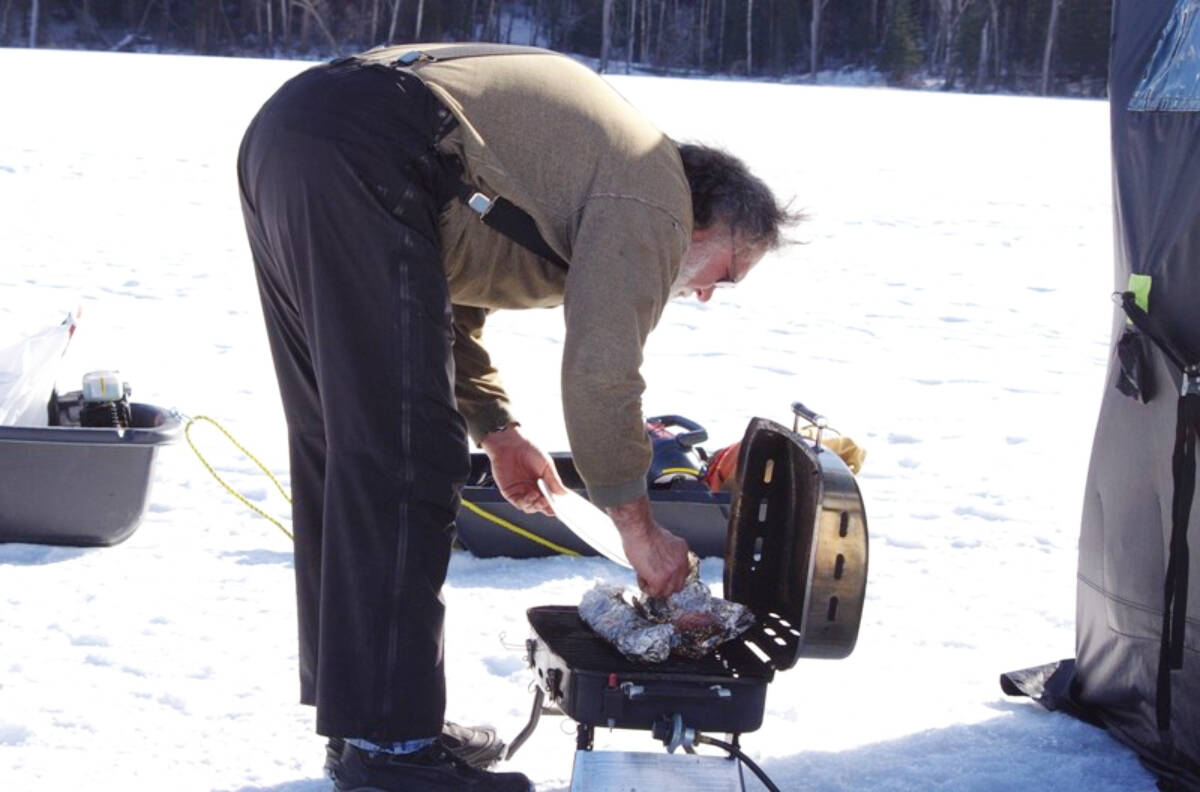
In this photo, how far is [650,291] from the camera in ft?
6.64

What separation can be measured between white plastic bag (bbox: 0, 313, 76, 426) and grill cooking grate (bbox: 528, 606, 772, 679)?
154cm

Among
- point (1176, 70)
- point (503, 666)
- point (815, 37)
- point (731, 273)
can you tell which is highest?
point (815, 37)

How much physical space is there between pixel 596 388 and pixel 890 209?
35.5ft

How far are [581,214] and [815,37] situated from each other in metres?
52.0

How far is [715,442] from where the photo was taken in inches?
195

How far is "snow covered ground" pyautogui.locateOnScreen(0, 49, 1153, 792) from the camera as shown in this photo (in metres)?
2.64

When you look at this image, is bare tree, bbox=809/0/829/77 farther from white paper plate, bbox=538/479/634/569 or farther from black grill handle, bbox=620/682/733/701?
black grill handle, bbox=620/682/733/701

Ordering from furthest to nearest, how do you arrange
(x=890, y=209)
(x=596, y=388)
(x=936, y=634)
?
(x=890, y=209)
(x=936, y=634)
(x=596, y=388)

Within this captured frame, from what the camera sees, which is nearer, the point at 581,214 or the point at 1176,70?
the point at 581,214

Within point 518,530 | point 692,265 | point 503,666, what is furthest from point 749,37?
point 692,265

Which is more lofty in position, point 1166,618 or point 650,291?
point 650,291

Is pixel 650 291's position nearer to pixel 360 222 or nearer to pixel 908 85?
pixel 360 222

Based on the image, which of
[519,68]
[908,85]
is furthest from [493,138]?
[908,85]

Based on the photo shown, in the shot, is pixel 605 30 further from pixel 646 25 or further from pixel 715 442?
pixel 715 442
